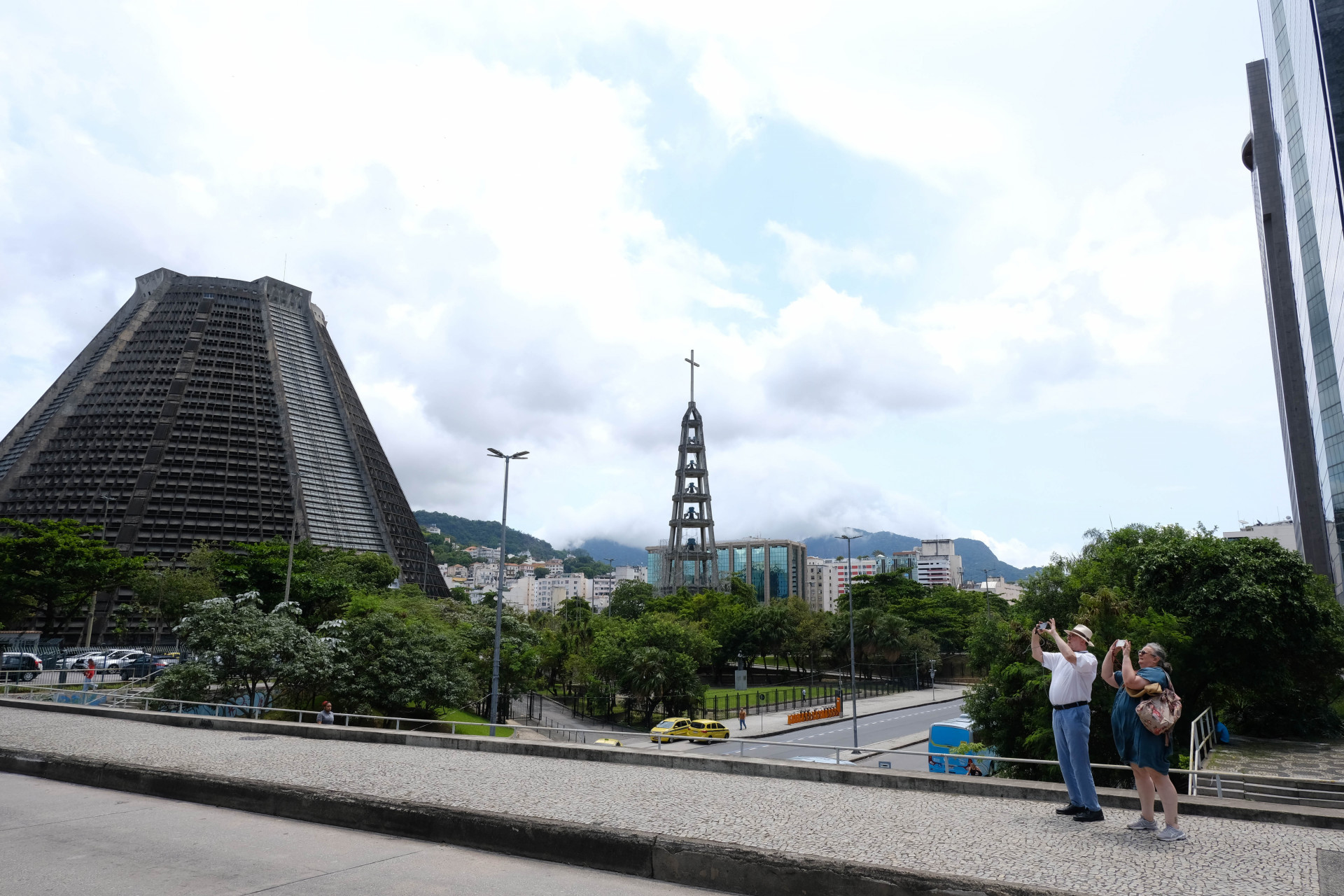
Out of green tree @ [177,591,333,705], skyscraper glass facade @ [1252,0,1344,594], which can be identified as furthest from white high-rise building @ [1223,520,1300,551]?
green tree @ [177,591,333,705]

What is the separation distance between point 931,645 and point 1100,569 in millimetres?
46412

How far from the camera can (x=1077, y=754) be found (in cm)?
645

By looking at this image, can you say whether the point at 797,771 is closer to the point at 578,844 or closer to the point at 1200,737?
the point at 578,844

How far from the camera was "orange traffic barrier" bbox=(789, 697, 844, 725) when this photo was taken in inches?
1748

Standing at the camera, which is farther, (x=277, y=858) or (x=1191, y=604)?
(x=1191, y=604)

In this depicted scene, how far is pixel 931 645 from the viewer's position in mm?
69625

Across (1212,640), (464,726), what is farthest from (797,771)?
(464,726)

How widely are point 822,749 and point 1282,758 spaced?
11146 millimetres

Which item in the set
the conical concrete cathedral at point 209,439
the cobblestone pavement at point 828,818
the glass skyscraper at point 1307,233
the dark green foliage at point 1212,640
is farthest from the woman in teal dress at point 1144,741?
the conical concrete cathedral at point 209,439

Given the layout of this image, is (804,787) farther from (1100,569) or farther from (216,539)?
(216,539)

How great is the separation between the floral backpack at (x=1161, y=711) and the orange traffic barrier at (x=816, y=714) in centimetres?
3985

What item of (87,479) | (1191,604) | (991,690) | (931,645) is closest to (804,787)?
(991,690)

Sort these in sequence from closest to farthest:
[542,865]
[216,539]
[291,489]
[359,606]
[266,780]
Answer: [542,865], [266,780], [359,606], [216,539], [291,489]

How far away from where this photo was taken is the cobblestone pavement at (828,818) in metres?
5.12
